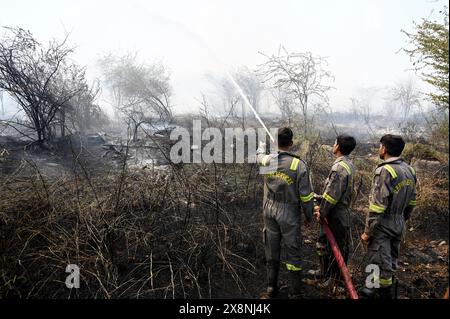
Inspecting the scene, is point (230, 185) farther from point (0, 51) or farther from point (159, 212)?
point (0, 51)

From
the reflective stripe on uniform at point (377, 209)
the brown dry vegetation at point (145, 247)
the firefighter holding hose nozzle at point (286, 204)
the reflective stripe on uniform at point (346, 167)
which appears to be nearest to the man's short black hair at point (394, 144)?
the reflective stripe on uniform at point (346, 167)

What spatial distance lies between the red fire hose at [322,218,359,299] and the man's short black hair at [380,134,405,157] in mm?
1069

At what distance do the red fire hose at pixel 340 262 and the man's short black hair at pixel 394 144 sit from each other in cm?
107

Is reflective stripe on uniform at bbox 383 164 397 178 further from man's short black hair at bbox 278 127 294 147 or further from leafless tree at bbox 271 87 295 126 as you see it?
leafless tree at bbox 271 87 295 126

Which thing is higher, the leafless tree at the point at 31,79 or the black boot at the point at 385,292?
the leafless tree at the point at 31,79

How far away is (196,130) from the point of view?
428 inches

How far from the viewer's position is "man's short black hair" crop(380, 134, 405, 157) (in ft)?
9.82

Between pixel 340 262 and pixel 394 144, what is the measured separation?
1392mm

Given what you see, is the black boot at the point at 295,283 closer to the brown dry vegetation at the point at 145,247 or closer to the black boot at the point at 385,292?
the brown dry vegetation at the point at 145,247

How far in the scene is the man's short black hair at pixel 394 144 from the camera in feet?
9.82
